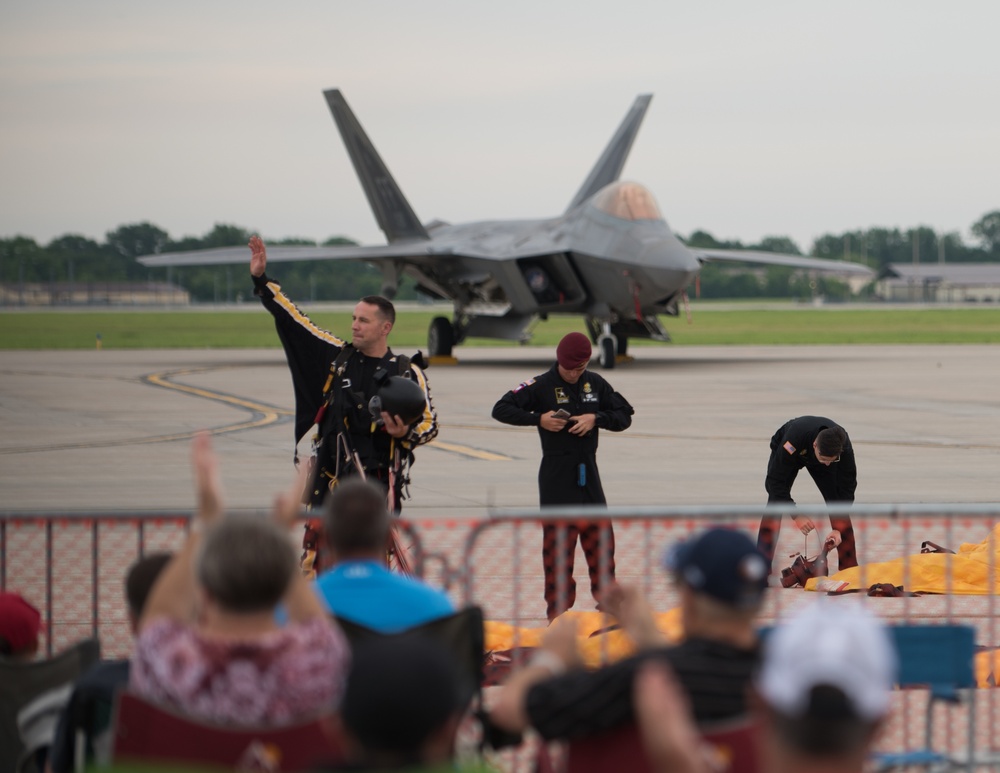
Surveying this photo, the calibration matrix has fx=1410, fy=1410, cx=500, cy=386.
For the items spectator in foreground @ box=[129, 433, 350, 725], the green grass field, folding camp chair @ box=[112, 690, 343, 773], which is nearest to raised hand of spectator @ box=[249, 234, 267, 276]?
spectator in foreground @ box=[129, 433, 350, 725]

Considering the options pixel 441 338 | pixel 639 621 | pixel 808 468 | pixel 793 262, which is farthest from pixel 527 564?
pixel 793 262

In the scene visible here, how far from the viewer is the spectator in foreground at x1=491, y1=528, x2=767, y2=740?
3.13m

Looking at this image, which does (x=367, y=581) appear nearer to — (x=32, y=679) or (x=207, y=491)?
(x=207, y=491)

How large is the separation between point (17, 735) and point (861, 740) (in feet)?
9.42

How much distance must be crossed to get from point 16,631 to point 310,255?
35180 mm

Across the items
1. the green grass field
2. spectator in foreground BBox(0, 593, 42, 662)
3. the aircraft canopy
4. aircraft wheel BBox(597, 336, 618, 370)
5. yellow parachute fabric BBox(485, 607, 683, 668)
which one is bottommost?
yellow parachute fabric BBox(485, 607, 683, 668)

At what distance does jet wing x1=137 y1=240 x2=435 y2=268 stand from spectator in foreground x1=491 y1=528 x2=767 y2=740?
31.3 metres

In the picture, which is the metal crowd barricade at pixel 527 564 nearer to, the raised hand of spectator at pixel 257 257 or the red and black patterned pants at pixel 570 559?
the red and black patterned pants at pixel 570 559

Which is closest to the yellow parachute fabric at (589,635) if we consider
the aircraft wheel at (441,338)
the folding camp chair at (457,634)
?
the folding camp chair at (457,634)

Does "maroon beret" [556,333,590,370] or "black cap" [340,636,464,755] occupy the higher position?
"maroon beret" [556,333,590,370]

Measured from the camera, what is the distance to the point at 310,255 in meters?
39.0

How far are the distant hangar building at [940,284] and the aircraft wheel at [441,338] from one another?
112975 mm

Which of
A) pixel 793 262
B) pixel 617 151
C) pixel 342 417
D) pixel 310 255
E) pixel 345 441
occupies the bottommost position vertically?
pixel 345 441

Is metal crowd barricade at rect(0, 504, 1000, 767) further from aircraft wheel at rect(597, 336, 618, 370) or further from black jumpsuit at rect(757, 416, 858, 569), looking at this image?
aircraft wheel at rect(597, 336, 618, 370)
